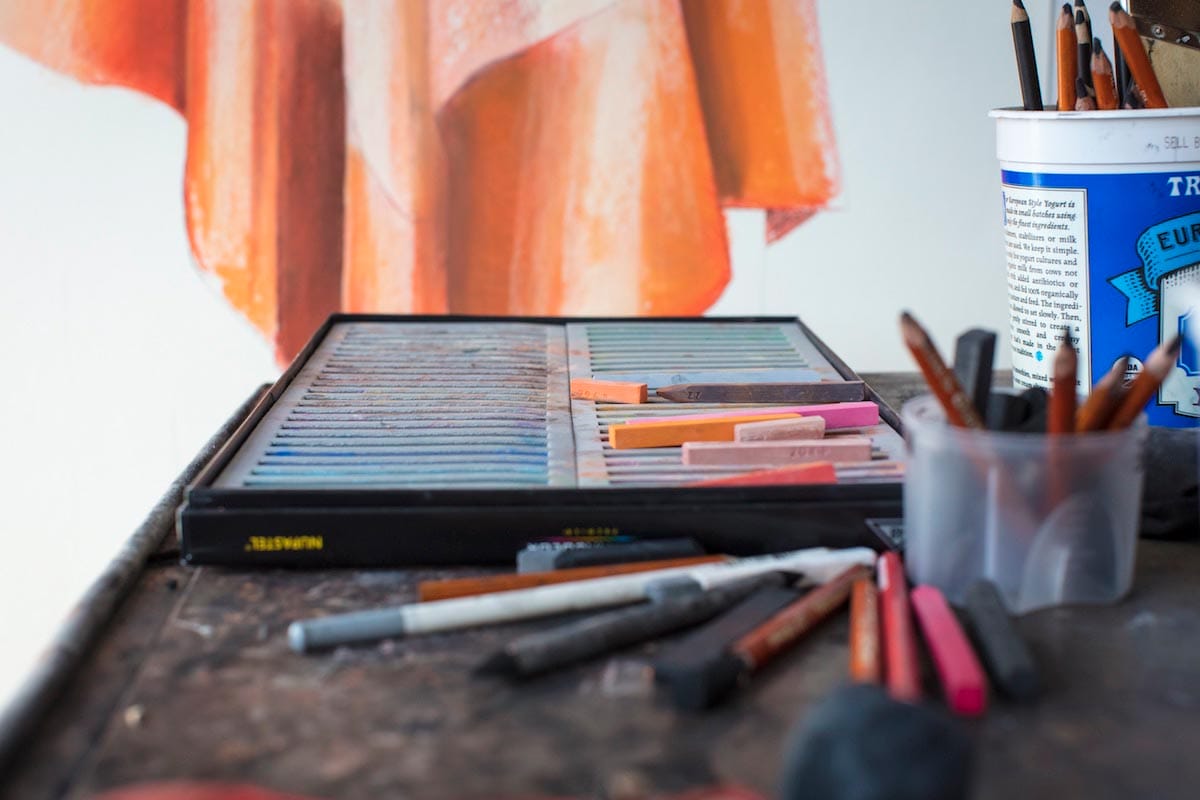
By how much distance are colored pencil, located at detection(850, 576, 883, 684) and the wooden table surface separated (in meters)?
0.01

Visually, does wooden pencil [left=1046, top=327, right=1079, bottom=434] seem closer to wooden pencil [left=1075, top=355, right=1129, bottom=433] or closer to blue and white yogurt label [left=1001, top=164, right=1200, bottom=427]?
wooden pencil [left=1075, top=355, right=1129, bottom=433]

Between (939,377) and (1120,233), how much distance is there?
241 mm

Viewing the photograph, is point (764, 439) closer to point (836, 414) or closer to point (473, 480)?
point (836, 414)

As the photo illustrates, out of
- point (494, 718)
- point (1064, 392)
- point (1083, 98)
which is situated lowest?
point (494, 718)

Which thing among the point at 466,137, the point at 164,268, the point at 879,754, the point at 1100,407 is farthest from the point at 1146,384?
the point at 164,268

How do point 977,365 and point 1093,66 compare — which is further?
point 1093,66

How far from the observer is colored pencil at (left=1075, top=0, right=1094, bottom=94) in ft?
2.34

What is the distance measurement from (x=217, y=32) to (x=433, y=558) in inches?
43.0

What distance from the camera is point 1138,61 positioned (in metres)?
0.72

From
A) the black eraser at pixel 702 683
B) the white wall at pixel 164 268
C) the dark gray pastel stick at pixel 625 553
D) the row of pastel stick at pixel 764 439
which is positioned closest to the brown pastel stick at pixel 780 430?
the row of pastel stick at pixel 764 439

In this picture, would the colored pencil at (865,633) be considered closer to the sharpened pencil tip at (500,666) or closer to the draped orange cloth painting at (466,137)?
the sharpened pencil tip at (500,666)

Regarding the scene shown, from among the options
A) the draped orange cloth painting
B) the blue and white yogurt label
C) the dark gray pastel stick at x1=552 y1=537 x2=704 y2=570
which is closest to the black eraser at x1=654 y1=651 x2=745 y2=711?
the dark gray pastel stick at x1=552 y1=537 x2=704 y2=570

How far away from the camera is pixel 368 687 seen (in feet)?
1.51

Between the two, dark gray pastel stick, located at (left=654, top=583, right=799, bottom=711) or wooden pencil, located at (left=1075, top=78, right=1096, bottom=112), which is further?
wooden pencil, located at (left=1075, top=78, right=1096, bottom=112)
